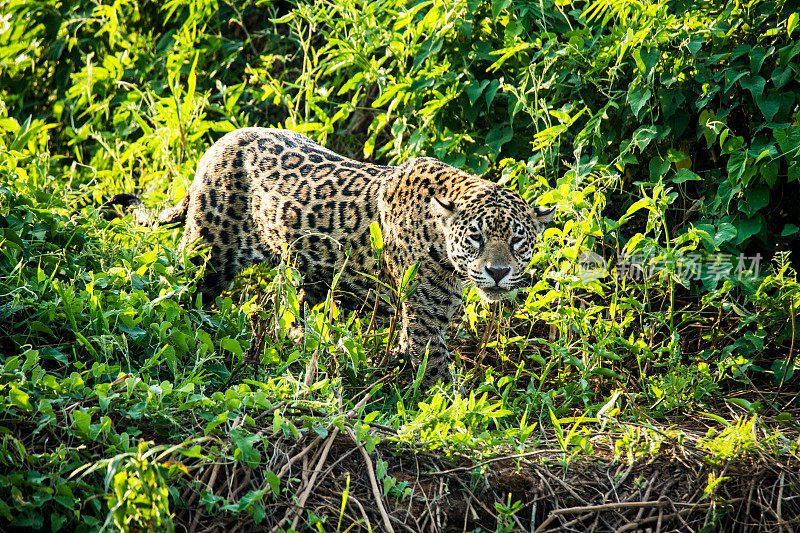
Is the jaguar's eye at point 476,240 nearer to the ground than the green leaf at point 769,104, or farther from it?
nearer to the ground

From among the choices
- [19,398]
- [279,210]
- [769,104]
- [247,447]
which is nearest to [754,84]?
[769,104]

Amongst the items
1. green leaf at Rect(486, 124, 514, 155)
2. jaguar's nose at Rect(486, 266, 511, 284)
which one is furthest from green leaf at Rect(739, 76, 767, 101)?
jaguar's nose at Rect(486, 266, 511, 284)

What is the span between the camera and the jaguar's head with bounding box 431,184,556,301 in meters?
4.45

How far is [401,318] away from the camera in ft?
15.8

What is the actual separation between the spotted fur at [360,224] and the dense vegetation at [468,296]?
0.74 feet

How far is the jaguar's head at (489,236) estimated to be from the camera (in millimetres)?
4449

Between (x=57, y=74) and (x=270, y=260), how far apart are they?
358cm

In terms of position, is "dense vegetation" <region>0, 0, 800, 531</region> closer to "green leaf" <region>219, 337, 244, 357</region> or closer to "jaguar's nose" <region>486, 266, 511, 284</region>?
"green leaf" <region>219, 337, 244, 357</region>

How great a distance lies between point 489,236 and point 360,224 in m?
0.92

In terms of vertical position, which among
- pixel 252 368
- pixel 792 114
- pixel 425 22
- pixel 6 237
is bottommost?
pixel 252 368

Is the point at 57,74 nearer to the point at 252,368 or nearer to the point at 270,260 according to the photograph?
the point at 270,260

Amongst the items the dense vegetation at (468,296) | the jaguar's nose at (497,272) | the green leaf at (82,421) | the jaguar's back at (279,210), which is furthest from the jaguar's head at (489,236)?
the green leaf at (82,421)

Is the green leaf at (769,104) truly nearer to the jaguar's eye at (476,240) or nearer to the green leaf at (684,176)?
the green leaf at (684,176)

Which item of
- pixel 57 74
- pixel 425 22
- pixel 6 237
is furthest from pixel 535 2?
pixel 57 74
